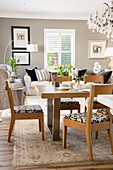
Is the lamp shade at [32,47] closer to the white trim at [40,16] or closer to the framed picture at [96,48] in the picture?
the white trim at [40,16]

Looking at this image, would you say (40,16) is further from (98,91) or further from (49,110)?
(98,91)

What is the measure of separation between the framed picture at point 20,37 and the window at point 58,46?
674 mm

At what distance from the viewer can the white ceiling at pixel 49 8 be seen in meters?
6.19

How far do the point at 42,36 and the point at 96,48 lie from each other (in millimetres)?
2075

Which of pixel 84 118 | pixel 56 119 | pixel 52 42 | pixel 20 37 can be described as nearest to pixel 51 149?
pixel 56 119

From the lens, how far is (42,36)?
7.89 metres

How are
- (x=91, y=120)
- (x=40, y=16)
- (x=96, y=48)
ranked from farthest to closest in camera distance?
(x=96, y=48), (x=40, y=16), (x=91, y=120)

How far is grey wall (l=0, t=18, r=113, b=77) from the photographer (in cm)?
766

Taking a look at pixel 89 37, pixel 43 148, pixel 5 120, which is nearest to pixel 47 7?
pixel 89 37

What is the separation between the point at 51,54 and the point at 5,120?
14.5 ft

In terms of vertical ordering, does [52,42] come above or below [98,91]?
above

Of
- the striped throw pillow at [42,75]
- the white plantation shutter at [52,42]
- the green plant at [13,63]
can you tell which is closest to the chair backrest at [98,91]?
the striped throw pillow at [42,75]

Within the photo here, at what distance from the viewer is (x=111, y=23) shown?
14.8 feet

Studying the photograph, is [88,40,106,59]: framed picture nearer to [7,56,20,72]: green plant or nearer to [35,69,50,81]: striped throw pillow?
[35,69,50,81]: striped throw pillow
